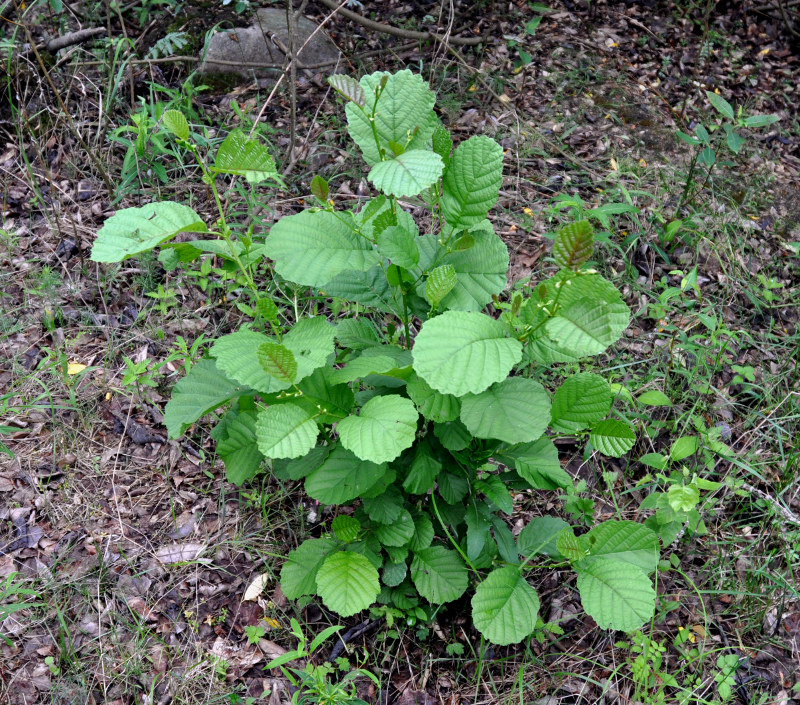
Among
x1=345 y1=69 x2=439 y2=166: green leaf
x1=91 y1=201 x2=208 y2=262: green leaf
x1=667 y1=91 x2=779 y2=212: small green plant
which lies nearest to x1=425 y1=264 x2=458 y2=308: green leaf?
x1=345 y1=69 x2=439 y2=166: green leaf

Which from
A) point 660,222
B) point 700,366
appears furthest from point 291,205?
point 700,366

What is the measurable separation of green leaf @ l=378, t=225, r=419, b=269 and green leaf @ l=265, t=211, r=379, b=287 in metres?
0.07

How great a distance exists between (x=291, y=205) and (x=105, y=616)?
2.05 metres

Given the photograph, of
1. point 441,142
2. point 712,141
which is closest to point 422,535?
point 441,142

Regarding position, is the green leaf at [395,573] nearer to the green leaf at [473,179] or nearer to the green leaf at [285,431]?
the green leaf at [285,431]

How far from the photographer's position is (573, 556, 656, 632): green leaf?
177 cm

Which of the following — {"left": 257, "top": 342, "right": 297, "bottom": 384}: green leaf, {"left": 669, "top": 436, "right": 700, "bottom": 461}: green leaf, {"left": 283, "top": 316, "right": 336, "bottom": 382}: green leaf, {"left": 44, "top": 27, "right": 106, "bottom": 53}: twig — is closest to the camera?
{"left": 257, "top": 342, "right": 297, "bottom": 384}: green leaf

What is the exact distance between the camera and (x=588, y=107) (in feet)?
13.1

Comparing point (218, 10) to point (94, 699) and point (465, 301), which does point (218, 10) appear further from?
point (94, 699)

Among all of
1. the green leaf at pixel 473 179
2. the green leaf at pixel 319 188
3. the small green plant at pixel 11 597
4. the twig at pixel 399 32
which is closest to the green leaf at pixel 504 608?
the green leaf at pixel 473 179

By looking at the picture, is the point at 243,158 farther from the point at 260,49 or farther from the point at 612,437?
the point at 260,49

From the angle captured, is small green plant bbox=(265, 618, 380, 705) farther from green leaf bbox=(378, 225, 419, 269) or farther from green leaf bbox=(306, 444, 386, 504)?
green leaf bbox=(378, 225, 419, 269)

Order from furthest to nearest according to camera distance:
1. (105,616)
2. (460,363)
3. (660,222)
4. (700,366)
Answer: (660,222) → (700,366) → (105,616) → (460,363)

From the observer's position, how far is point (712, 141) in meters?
3.76
